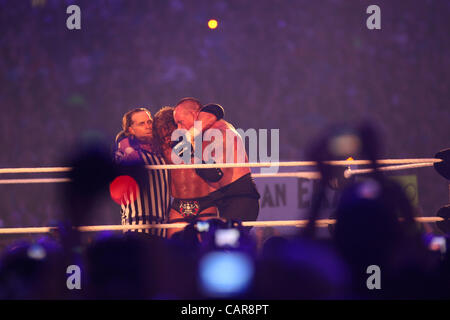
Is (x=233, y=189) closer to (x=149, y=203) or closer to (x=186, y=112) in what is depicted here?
(x=149, y=203)

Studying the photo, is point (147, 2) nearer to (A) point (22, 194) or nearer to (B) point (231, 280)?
(A) point (22, 194)

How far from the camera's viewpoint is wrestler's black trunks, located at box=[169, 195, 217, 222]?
302 cm

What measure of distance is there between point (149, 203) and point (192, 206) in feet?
1.26

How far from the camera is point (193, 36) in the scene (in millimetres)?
4266

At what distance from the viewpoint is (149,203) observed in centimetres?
277

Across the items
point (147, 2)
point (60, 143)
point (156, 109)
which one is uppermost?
point (147, 2)

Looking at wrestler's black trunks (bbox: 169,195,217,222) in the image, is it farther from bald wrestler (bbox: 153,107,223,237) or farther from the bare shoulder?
the bare shoulder

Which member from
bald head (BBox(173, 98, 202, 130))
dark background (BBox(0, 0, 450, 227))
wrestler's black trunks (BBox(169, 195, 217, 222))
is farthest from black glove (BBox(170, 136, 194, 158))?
dark background (BBox(0, 0, 450, 227))

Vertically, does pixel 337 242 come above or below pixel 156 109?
below

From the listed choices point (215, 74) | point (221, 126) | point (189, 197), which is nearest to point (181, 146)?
point (221, 126)
